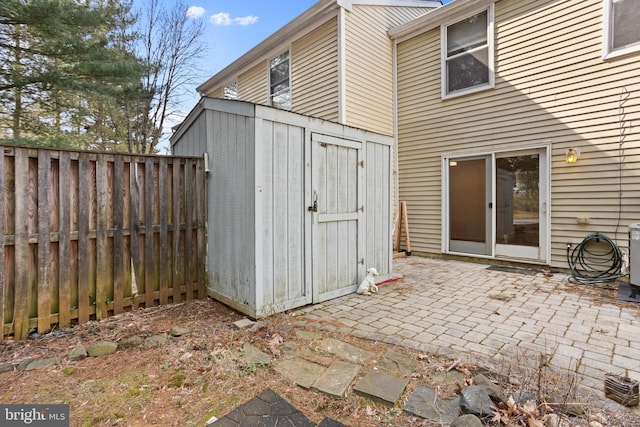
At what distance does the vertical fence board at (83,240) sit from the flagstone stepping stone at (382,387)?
282 cm

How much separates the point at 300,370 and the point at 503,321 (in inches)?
88.3

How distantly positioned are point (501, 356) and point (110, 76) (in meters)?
8.92

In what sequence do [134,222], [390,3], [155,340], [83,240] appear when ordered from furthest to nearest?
[390,3], [134,222], [83,240], [155,340]

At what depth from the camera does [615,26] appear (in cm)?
471

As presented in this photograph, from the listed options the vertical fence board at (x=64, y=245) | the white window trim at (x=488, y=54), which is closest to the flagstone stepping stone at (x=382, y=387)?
the vertical fence board at (x=64, y=245)

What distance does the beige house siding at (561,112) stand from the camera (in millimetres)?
4656

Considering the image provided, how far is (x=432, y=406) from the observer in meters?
1.80

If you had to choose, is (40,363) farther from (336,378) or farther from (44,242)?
(336,378)

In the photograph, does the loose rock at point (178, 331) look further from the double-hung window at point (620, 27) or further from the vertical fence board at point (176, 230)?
the double-hung window at point (620, 27)

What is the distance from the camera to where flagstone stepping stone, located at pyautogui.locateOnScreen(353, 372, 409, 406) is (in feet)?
6.15

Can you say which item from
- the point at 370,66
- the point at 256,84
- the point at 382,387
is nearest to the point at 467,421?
the point at 382,387

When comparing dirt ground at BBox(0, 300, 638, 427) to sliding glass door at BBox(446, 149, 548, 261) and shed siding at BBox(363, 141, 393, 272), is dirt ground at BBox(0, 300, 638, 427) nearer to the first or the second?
shed siding at BBox(363, 141, 393, 272)

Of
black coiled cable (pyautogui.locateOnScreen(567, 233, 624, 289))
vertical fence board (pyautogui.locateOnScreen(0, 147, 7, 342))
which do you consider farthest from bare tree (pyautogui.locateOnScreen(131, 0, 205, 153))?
black coiled cable (pyautogui.locateOnScreen(567, 233, 624, 289))

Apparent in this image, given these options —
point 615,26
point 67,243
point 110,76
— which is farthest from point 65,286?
point 615,26
